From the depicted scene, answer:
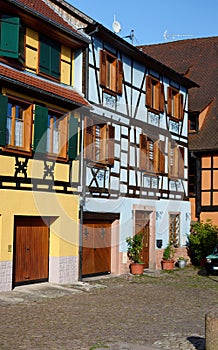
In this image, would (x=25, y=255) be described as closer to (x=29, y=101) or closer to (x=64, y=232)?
(x=64, y=232)

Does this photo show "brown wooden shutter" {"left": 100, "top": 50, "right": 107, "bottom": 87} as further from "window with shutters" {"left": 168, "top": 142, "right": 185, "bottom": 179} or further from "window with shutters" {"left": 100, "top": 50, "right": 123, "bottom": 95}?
"window with shutters" {"left": 168, "top": 142, "right": 185, "bottom": 179}

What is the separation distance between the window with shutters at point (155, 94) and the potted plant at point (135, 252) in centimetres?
547

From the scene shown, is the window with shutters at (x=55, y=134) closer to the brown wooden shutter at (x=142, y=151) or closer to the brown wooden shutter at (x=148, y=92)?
the brown wooden shutter at (x=142, y=151)

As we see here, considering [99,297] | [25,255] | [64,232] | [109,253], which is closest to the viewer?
[99,297]

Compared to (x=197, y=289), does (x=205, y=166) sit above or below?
above

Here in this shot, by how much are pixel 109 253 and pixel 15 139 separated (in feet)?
22.1

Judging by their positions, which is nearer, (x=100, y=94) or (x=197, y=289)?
(x=197, y=289)

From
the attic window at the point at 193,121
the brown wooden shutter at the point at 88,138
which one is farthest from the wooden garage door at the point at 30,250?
the attic window at the point at 193,121

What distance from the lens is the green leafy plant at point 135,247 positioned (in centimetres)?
2128

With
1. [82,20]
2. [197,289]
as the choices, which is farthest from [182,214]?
[82,20]

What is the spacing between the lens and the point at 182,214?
85.5ft

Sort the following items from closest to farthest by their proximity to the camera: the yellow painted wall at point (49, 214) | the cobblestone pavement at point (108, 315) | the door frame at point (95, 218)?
1. the cobblestone pavement at point (108, 315)
2. the yellow painted wall at point (49, 214)
3. the door frame at point (95, 218)

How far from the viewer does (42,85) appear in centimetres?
1677

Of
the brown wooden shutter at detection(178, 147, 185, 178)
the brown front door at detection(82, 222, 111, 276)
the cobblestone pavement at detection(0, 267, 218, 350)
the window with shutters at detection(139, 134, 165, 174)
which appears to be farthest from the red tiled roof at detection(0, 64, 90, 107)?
the brown wooden shutter at detection(178, 147, 185, 178)
